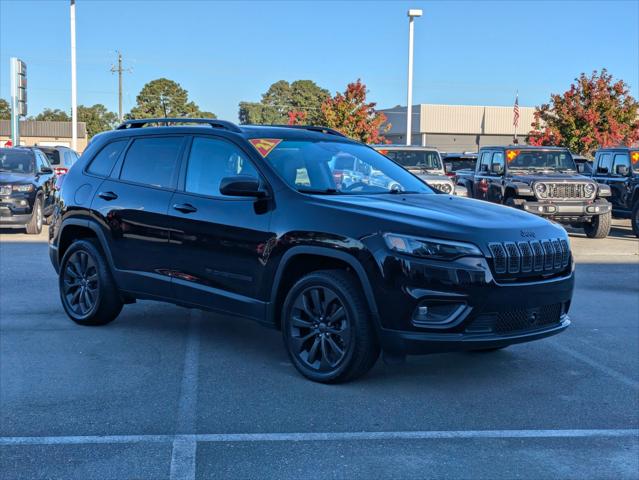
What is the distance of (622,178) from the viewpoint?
16500mm

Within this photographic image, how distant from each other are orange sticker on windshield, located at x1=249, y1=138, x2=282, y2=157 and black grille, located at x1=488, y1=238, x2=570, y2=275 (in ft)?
6.13

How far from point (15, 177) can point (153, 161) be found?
379 inches

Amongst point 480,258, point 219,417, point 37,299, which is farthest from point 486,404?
point 37,299

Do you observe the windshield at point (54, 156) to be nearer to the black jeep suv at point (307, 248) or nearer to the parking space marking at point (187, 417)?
the black jeep suv at point (307, 248)

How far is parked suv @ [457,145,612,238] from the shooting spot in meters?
15.1

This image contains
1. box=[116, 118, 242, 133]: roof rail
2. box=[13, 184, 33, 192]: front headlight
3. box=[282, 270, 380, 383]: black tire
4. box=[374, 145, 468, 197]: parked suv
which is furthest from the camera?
box=[374, 145, 468, 197]: parked suv

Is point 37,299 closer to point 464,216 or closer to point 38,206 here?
point 464,216

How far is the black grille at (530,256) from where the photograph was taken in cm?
492

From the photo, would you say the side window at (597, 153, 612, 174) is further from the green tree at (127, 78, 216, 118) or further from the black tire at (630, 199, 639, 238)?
the green tree at (127, 78, 216, 118)

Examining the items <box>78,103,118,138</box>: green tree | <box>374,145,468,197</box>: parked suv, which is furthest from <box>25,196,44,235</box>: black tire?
<box>78,103,118,138</box>: green tree

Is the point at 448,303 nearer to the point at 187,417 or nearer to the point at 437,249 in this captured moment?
the point at 437,249

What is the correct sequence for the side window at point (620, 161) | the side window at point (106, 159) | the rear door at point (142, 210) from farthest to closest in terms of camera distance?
the side window at point (620, 161), the side window at point (106, 159), the rear door at point (142, 210)

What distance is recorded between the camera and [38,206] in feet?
50.2

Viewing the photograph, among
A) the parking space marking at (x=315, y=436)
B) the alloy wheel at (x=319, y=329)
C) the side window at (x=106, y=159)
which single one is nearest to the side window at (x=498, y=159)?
the side window at (x=106, y=159)
